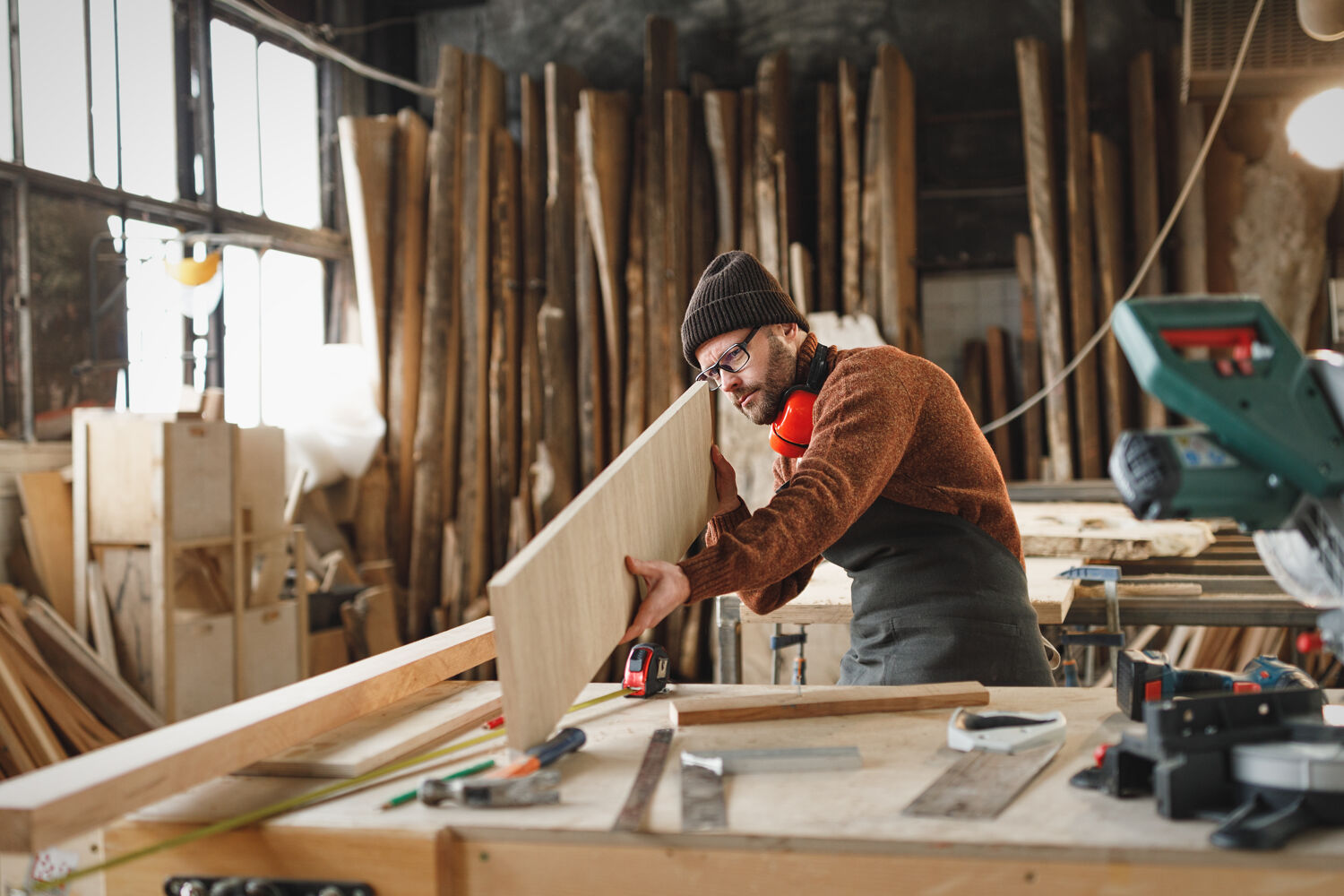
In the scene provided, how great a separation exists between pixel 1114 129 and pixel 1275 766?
529cm

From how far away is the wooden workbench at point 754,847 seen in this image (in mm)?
1121

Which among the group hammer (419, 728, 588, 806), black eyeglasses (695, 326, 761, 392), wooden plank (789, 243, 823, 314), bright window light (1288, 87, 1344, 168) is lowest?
hammer (419, 728, 588, 806)

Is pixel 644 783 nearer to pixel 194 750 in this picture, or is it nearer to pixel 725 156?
pixel 194 750

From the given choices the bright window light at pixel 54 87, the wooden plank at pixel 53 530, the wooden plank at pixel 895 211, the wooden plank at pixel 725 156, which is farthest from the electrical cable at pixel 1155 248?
the bright window light at pixel 54 87

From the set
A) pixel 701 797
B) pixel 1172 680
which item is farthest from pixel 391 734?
pixel 1172 680

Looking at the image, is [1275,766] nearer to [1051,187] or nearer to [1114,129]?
[1051,187]

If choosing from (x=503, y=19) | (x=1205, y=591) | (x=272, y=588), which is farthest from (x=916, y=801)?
(x=503, y=19)

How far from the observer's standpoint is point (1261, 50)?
4.40 metres

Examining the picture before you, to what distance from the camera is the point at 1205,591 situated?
3.19 m

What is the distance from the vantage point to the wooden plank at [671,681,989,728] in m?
1.72

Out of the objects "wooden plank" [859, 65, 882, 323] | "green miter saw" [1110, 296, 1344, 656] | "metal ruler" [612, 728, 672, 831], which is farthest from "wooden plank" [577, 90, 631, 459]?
"green miter saw" [1110, 296, 1344, 656]

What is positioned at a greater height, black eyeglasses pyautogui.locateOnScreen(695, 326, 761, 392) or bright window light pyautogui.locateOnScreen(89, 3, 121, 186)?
bright window light pyautogui.locateOnScreen(89, 3, 121, 186)

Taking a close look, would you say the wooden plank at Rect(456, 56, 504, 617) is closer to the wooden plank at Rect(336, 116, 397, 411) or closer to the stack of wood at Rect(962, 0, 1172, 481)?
the wooden plank at Rect(336, 116, 397, 411)

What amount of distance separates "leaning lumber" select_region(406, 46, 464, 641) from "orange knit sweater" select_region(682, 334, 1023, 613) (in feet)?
12.8
